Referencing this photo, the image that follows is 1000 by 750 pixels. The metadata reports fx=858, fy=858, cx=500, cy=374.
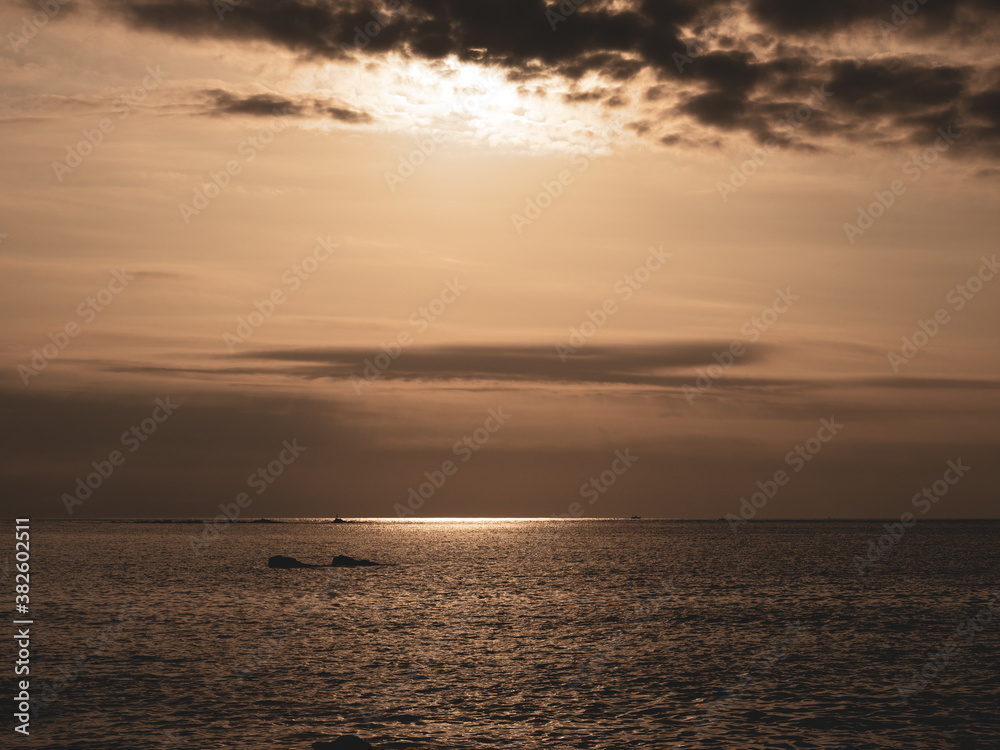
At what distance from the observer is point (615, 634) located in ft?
198

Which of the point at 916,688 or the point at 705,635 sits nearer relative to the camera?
the point at 916,688

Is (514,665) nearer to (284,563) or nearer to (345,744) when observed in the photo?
(345,744)

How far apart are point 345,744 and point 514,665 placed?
20.1 meters

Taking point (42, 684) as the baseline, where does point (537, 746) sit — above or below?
above

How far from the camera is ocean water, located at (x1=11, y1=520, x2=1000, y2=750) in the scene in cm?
3441

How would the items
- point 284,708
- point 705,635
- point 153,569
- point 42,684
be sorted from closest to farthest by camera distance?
point 284,708
point 42,684
point 705,635
point 153,569

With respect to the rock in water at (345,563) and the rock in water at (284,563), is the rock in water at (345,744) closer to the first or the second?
the rock in water at (284,563)

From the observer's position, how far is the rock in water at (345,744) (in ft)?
98.4

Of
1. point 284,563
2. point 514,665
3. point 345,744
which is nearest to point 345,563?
point 284,563

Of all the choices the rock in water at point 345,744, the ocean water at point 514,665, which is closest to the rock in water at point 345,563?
the ocean water at point 514,665

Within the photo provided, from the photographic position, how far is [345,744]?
98.8 feet

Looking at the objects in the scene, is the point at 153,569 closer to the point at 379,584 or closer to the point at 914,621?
the point at 379,584

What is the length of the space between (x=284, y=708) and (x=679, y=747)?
17263 mm

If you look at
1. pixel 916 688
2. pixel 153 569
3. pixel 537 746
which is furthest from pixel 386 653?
pixel 153 569
